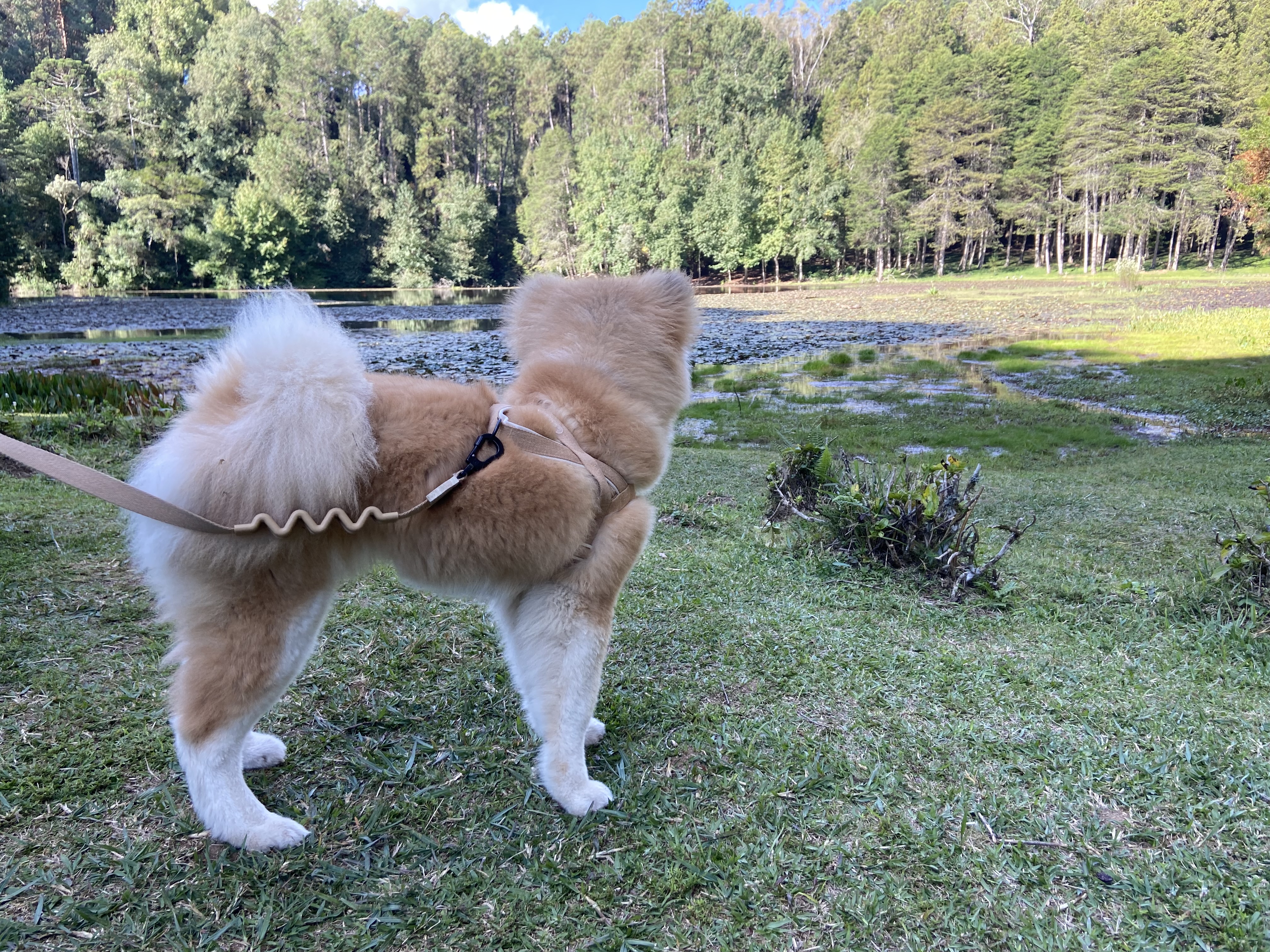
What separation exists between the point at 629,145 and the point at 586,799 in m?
66.7

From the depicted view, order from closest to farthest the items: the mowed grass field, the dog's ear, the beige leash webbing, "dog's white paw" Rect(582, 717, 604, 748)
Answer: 1. the beige leash webbing
2. the mowed grass field
3. "dog's white paw" Rect(582, 717, 604, 748)
4. the dog's ear

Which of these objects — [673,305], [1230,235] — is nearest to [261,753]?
[673,305]

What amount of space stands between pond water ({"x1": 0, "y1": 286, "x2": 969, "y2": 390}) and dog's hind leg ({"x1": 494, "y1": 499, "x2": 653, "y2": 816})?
10421 mm

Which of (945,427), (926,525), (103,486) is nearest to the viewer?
(103,486)

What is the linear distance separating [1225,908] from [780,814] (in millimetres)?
1261

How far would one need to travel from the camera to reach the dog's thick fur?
6.63 ft

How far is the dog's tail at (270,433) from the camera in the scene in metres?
2.00

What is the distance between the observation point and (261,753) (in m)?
2.56

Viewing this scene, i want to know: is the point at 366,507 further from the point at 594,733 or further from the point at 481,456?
the point at 594,733

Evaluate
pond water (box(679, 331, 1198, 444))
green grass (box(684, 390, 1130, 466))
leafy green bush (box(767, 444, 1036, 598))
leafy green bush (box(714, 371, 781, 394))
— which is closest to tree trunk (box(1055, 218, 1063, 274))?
pond water (box(679, 331, 1198, 444))

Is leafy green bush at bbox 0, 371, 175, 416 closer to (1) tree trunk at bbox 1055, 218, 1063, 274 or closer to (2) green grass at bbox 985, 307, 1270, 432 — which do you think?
(2) green grass at bbox 985, 307, 1270, 432

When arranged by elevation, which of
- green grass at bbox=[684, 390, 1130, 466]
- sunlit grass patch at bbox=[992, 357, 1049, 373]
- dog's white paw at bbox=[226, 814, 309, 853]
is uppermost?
sunlit grass patch at bbox=[992, 357, 1049, 373]

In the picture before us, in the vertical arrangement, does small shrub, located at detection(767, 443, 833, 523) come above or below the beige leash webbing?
below

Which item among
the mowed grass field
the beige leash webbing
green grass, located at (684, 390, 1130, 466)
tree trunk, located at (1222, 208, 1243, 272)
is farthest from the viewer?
A: tree trunk, located at (1222, 208, 1243, 272)
